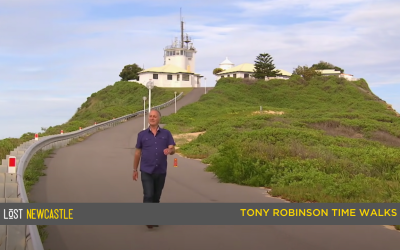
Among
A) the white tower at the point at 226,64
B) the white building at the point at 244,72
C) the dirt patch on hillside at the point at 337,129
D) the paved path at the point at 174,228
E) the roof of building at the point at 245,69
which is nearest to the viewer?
the paved path at the point at 174,228

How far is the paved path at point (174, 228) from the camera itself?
26.5 ft

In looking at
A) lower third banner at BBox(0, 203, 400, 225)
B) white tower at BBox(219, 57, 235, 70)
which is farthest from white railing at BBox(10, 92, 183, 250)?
white tower at BBox(219, 57, 235, 70)

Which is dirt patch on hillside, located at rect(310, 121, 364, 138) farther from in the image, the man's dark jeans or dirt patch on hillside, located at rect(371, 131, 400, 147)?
the man's dark jeans

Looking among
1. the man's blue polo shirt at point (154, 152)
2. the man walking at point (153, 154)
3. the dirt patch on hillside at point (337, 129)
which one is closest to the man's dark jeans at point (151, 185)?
the man walking at point (153, 154)

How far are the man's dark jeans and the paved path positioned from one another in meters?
0.54

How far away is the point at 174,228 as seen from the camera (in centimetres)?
914

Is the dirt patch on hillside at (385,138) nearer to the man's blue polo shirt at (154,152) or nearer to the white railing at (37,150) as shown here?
the white railing at (37,150)

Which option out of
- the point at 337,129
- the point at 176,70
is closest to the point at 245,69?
the point at 176,70

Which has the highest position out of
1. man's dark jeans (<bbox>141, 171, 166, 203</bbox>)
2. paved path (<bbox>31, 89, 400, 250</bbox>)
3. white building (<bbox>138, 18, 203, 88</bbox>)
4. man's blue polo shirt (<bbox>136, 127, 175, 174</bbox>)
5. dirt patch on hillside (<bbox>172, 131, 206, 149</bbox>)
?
white building (<bbox>138, 18, 203, 88</bbox>)

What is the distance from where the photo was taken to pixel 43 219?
816cm

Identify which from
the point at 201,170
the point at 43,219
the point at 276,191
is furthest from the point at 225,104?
the point at 43,219

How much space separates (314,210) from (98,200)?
474 cm

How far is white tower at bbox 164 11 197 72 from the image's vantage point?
336ft

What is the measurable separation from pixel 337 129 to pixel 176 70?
60.7 m
